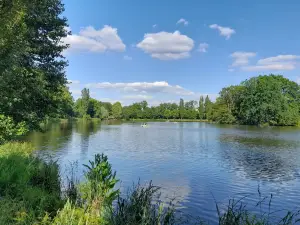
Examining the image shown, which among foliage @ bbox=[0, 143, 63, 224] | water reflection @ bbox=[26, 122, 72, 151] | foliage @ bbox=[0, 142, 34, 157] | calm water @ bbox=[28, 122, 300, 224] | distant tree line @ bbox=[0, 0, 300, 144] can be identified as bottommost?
calm water @ bbox=[28, 122, 300, 224]

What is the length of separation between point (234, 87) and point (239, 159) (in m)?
85.0

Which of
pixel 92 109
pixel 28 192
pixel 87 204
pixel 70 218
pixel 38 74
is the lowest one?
pixel 87 204

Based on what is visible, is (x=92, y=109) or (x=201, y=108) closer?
(x=92, y=109)

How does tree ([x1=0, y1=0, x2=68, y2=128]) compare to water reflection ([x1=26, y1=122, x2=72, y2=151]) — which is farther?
water reflection ([x1=26, y1=122, x2=72, y2=151])

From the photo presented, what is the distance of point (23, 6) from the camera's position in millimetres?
6707

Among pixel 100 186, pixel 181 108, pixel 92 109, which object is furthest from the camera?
pixel 181 108

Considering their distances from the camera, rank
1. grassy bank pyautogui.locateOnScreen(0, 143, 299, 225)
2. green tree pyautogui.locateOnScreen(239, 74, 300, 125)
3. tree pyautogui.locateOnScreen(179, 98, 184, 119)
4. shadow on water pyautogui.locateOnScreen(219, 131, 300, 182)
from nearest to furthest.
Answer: grassy bank pyautogui.locateOnScreen(0, 143, 299, 225) < shadow on water pyautogui.locateOnScreen(219, 131, 300, 182) < green tree pyautogui.locateOnScreen(239, 74, 300, 125) < tree pyautogui.locateOnScreen(179, 98, 184, 119)

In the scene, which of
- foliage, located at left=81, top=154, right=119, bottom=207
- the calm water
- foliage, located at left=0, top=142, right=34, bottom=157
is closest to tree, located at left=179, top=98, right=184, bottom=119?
the calm water

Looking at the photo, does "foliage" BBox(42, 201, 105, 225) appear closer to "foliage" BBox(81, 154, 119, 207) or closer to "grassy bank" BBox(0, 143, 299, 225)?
"grassy bank" BBox(0, 143, 299, 225)

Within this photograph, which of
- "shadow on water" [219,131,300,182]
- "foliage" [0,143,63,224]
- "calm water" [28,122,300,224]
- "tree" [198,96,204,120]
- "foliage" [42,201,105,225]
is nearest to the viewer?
"foliage" [42,201,105,225]

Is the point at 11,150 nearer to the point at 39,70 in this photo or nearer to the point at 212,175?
the point at 39,70

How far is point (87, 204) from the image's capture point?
765cm

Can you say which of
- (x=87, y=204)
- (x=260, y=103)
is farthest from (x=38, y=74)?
(x=260, y=103)

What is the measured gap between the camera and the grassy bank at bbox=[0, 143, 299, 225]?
18.6ft
